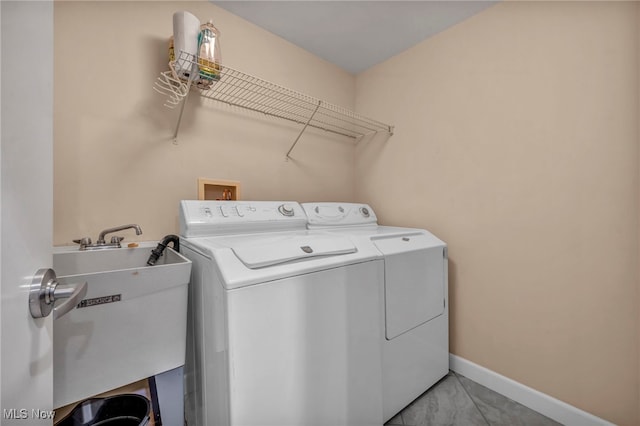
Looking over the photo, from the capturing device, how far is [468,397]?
4.99 feet

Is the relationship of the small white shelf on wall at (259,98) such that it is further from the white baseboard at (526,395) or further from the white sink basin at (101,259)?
the white baseboard at (526,395)

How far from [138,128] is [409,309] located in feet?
5.74

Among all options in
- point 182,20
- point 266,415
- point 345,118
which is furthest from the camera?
point 345,118

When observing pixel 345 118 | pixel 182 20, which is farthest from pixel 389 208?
pixel 182 20

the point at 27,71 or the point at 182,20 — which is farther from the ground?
the point at 182,20

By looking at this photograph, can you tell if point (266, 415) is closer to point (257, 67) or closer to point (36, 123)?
point (36, 123)

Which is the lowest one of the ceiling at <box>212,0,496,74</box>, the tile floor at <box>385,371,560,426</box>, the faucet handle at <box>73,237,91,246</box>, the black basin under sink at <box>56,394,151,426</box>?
the tile floor at <box>385,371,560,426</box>

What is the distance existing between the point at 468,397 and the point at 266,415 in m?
1.28

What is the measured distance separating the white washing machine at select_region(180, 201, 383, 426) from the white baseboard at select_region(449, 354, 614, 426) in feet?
2.78

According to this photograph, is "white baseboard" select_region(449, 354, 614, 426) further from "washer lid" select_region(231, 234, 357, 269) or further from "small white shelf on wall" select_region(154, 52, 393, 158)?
"small white shelf on wall" select_region(154, 52, 393, 158)

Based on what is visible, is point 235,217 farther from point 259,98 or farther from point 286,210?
point 259,98

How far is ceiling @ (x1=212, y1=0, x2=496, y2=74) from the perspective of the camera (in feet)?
5.35

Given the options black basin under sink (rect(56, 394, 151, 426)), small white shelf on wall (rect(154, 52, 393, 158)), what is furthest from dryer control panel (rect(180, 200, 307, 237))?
black basin under sink (rect(56, 394, 151, 426))

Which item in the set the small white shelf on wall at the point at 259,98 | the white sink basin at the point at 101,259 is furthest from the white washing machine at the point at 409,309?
the white sink basin at the point at 101,259
